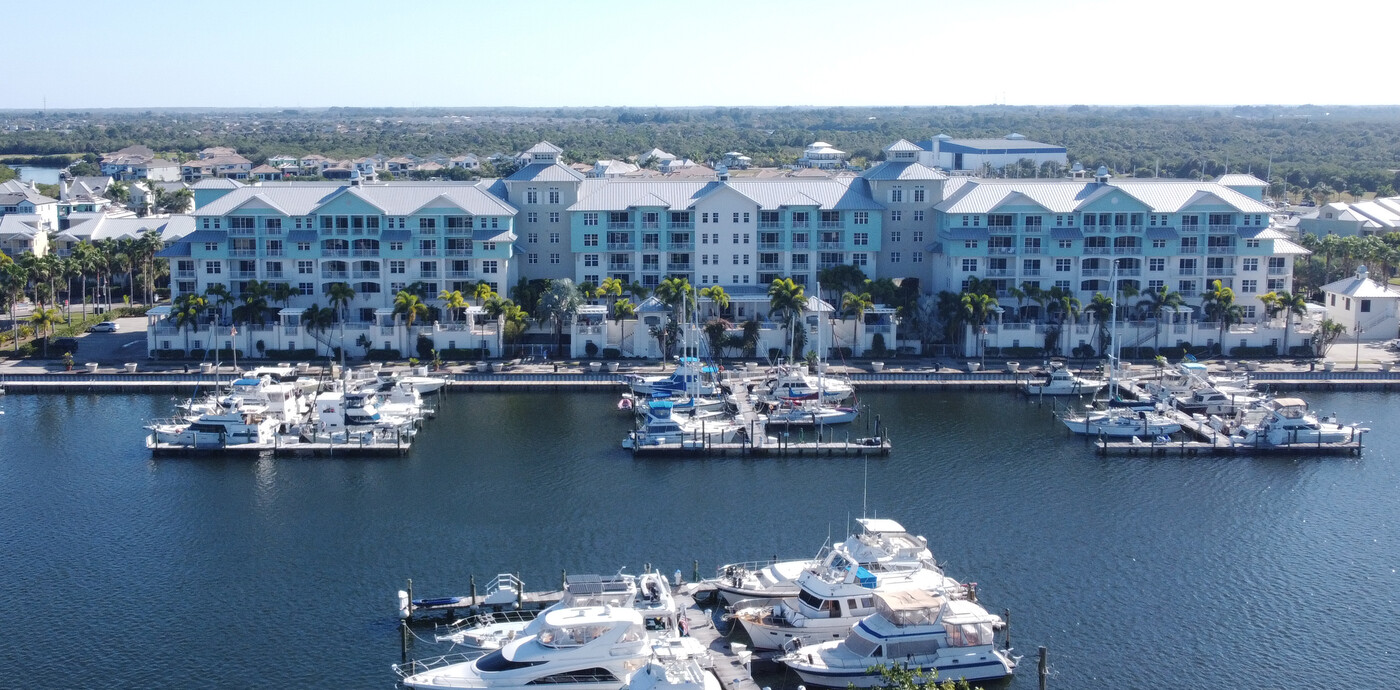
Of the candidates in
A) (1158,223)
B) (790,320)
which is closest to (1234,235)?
(1158,223)

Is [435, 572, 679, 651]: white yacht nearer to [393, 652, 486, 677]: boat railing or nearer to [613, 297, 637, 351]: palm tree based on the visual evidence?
[393, 652, 486, 677]: boat railing

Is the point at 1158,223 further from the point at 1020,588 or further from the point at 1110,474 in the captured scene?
the point at 1020,588

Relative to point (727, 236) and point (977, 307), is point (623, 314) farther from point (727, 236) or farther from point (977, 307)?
point (977, 307)

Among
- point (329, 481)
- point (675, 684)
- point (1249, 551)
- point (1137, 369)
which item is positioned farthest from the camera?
point (1137, 369)

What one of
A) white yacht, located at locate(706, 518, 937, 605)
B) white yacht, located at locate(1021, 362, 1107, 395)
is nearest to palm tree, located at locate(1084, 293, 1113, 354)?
white yacht, located at locate(1021, 362, 1107, 395)

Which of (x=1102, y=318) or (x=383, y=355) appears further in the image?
Result: (x=1102, y=318)

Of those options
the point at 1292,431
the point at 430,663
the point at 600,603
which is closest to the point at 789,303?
the point at 1292,431
